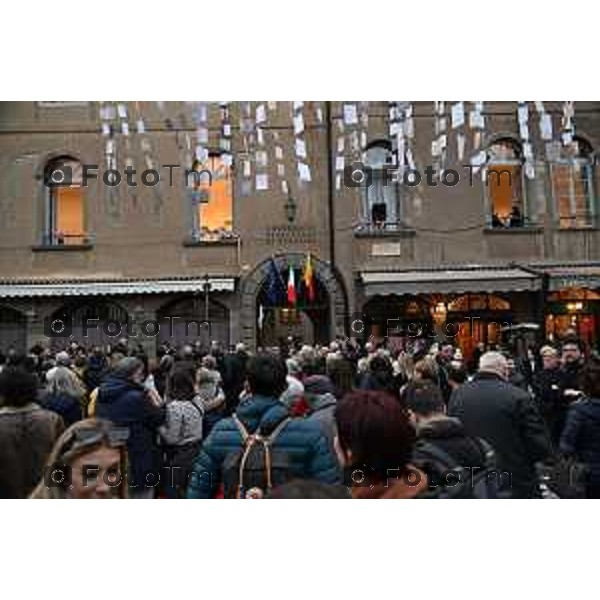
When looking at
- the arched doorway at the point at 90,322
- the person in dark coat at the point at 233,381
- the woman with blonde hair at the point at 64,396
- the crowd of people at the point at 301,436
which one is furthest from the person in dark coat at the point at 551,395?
the arched doorway at the point at 90,322

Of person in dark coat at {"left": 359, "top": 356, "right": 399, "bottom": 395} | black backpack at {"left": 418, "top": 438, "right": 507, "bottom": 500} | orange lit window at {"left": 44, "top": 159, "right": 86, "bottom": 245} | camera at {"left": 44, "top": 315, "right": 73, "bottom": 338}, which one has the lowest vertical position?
black backpack at {"left": 418, "top": 438, "right": 507, "bottom": 500}

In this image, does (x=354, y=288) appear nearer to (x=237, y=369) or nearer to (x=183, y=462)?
(x=237, y=369)

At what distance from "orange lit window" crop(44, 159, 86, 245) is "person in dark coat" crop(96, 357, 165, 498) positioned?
44.3 feet

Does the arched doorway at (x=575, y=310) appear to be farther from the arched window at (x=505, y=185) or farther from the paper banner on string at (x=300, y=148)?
the paper banner on string at (x=300, y=148)

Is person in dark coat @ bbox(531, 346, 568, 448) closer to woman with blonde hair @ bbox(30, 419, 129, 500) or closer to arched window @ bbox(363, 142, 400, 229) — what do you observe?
woman with blonde hair @ bbox(30, 419, 129, 500)

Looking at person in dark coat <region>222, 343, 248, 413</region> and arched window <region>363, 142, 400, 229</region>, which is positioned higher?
arched window <region>363, 142, 400, 229</region>

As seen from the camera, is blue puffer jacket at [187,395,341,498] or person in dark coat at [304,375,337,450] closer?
blue puffer jacket at [187,395,341,498]

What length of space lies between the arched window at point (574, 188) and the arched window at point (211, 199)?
7699 mm

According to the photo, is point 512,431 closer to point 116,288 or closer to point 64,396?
point 64,396

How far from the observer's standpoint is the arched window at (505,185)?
Result: 1986 cm

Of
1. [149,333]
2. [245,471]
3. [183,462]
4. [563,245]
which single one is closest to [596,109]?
[563,245]

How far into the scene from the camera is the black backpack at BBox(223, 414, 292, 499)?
377 cm

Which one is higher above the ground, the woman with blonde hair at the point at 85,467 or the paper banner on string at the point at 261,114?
the paper banner on string at the point at 261,114

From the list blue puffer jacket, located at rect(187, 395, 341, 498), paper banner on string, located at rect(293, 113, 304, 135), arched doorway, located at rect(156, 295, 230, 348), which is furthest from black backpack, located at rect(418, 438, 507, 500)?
arched doorway, located at rect(156, 295, 230, 348)
